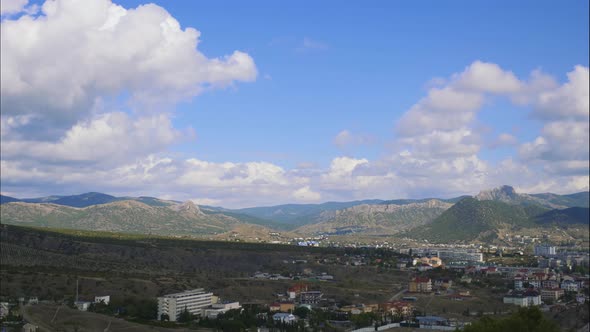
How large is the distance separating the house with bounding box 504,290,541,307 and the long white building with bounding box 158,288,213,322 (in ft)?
187

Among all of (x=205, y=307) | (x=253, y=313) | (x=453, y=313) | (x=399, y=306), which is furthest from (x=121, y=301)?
(x=453, y=313)

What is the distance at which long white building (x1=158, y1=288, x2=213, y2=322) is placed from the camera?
9425 cm

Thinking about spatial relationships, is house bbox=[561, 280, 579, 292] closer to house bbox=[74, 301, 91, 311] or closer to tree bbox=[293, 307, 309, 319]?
tree bbox=[293, 307, 309, 319]

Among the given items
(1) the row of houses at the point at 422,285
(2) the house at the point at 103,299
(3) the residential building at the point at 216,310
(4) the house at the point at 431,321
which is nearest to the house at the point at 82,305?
A: (2) the house at the point at 103,299

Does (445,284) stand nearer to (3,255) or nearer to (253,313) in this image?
(253,313)

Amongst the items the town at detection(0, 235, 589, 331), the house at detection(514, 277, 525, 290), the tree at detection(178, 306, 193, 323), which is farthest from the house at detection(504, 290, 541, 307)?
the tree at detection(178, 306, 193, 323)

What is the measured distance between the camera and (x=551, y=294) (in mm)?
136750

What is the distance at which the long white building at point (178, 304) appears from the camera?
9425 centimetres

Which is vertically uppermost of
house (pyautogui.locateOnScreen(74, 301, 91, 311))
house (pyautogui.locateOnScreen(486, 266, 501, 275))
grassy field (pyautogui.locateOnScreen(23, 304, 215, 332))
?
house (pyautogui.locateOnScreen(486, 266, 501, 275))

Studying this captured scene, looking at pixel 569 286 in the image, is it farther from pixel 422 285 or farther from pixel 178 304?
pixel 178 304

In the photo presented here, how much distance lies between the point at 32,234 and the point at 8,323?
82.5 meters

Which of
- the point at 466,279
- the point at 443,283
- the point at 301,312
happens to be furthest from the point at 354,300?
the point at 466,279

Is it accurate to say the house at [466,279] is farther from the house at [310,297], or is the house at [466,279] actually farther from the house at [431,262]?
the house at [310,297]

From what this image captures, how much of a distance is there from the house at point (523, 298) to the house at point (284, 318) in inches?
1849
